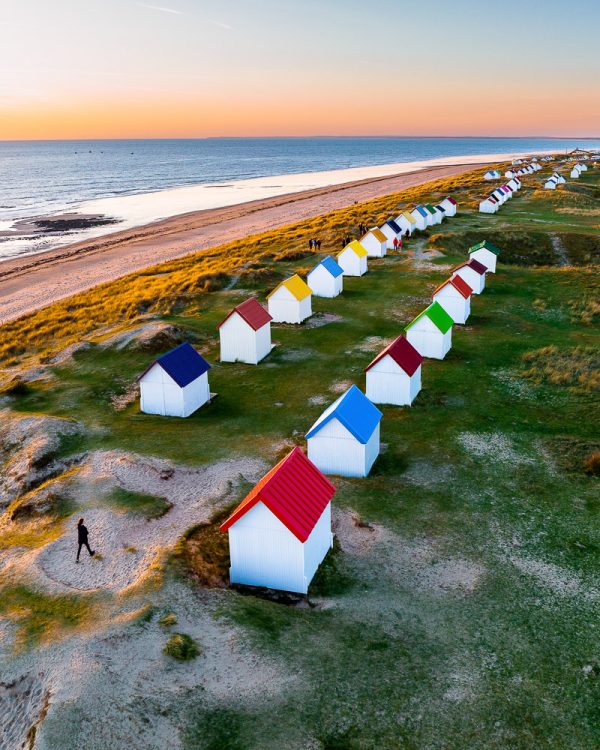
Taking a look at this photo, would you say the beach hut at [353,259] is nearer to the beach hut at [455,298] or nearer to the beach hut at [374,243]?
the beach hut at [374,243]

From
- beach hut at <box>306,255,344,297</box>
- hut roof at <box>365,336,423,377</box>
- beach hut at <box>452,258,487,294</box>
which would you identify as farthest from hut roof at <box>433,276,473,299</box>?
hut roof at <box>365,336,423,377</box>

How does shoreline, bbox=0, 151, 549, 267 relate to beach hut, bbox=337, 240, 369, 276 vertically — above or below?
below

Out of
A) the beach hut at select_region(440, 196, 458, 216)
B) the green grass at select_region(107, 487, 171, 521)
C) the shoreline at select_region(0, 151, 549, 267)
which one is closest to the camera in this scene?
the green grass at select_region(107, 487, 171, 521)

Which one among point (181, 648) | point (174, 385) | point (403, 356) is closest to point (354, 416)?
point (403, 356)

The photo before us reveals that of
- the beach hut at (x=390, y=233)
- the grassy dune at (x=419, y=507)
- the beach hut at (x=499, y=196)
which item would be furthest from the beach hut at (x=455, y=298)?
the beach hut at (x=499, y=196)

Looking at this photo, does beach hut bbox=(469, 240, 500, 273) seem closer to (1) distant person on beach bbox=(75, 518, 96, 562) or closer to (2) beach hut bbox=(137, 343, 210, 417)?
(2) beach hut bbox=(137, 343, 210, 417)

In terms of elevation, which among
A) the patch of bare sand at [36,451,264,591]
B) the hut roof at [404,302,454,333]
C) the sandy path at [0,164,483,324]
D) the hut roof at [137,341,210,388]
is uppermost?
the hut roof at [404,302,454,333]
